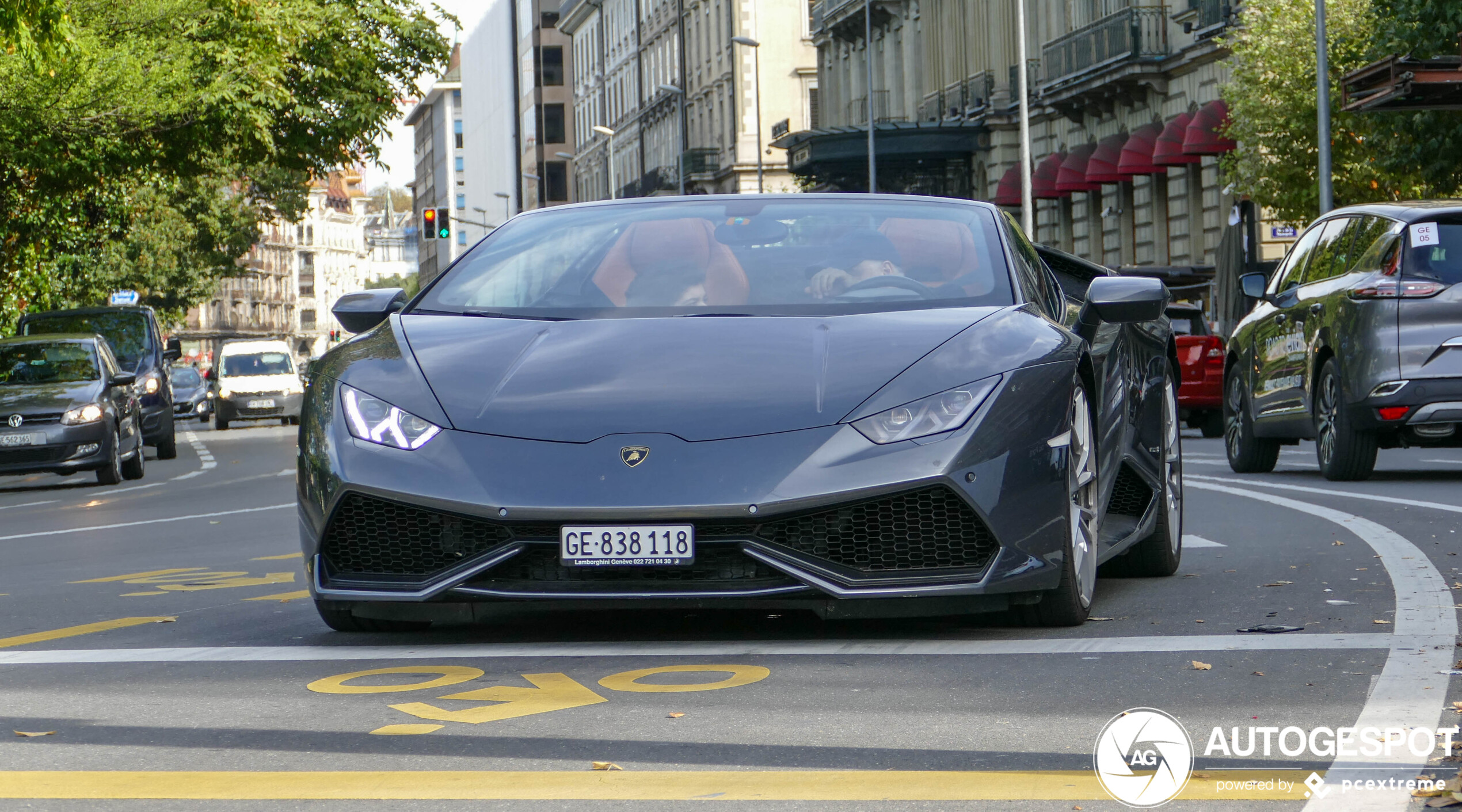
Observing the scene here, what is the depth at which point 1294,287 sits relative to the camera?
14.0 m

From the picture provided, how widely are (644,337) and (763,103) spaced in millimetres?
73673

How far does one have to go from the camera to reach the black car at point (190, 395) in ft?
174

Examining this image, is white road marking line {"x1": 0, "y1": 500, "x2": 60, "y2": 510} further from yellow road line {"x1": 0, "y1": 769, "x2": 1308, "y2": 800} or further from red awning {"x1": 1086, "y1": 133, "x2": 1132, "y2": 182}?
red awning {"x1": 1086, "y1": 133, "x2": 1132, "y2": 182}

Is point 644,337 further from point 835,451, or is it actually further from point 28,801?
point 28,801

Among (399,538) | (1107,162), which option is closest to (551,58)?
(1107,162)

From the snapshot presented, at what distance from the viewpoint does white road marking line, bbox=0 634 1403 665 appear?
5.65m

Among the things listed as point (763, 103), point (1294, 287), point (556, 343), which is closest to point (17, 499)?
point (1294, 287)

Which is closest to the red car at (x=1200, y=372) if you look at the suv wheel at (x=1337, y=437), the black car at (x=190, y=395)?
the suv wheel at (x=1337, y=437)

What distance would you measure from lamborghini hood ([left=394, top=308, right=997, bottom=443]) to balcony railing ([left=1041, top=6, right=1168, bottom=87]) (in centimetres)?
3650

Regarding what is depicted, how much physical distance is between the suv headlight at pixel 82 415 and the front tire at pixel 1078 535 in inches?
594

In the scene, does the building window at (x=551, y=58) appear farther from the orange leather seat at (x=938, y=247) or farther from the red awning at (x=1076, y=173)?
→ the orange leather seat at (x=938, y=247)

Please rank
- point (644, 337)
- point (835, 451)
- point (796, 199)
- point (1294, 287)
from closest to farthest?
point (835, 451) → point (644, 337) → point (796, 199) → point (1294, 287)

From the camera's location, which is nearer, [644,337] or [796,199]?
[644,337]

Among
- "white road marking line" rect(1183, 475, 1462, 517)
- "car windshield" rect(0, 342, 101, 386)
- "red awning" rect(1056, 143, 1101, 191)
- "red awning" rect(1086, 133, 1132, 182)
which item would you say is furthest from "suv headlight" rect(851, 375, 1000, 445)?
"red awning" rect(1056, 143, 1101, 191)
